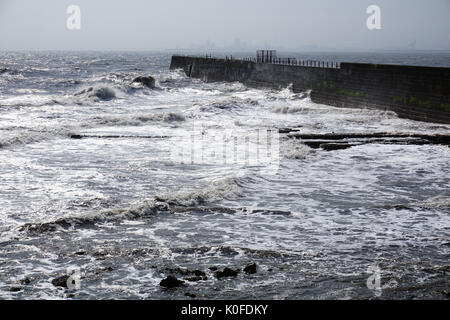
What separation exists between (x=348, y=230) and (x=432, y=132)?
40.4 feet

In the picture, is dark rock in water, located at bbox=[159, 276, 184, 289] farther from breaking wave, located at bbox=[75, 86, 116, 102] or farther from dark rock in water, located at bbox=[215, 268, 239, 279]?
breaking wave, located at bbox=[75, 86, 116, 102]

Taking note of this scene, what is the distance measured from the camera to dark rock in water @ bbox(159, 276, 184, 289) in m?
6.32

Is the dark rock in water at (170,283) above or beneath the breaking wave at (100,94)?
beneath

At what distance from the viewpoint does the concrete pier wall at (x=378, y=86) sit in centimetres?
2202

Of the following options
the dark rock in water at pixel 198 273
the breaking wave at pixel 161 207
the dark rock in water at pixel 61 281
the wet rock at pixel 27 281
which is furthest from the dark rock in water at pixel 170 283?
the breaking wave at pixel 161 207

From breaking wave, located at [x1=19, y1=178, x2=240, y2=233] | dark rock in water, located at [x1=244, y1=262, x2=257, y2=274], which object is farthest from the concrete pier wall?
dark rock in water, located at [x1=244, y1=262, x2=257, y2=274]

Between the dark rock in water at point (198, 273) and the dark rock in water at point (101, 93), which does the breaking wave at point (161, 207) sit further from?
the dark rock in water at point (101, 93)

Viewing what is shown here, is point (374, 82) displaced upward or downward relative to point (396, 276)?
upward

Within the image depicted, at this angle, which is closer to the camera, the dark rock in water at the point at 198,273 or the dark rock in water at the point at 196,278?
the dark rock in water at the point at 196,278

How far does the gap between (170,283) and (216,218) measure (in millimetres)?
2990

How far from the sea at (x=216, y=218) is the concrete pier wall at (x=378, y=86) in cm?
303

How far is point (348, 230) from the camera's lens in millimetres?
8539
